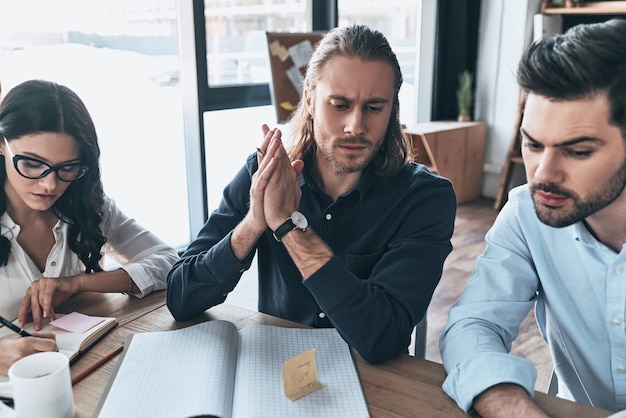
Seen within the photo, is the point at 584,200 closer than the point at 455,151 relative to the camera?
Yes

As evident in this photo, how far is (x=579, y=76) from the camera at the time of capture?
1.04 m

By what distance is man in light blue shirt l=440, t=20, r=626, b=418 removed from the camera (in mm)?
1034

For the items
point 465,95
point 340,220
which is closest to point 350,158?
point 340,220

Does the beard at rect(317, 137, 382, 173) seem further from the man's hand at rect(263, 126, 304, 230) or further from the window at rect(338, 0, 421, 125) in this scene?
the window at rect(338, 0, 421, 125)

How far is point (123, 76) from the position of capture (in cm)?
331

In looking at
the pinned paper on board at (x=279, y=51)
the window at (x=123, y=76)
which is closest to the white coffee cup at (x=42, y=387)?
the window at (x=123, y=76)

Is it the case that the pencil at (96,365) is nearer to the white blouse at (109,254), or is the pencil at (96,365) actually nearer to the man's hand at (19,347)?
the man's hand at (19,347)

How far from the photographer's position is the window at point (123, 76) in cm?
295

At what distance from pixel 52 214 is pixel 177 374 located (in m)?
0.76

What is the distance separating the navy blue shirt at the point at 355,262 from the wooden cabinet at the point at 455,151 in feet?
10.1

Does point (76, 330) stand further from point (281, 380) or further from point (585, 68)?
point (585, 68)

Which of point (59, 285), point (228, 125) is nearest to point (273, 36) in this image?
point (228, 125)

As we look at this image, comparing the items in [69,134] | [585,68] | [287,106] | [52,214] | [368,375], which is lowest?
[368,375]

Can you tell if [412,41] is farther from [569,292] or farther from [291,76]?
[569,292]
